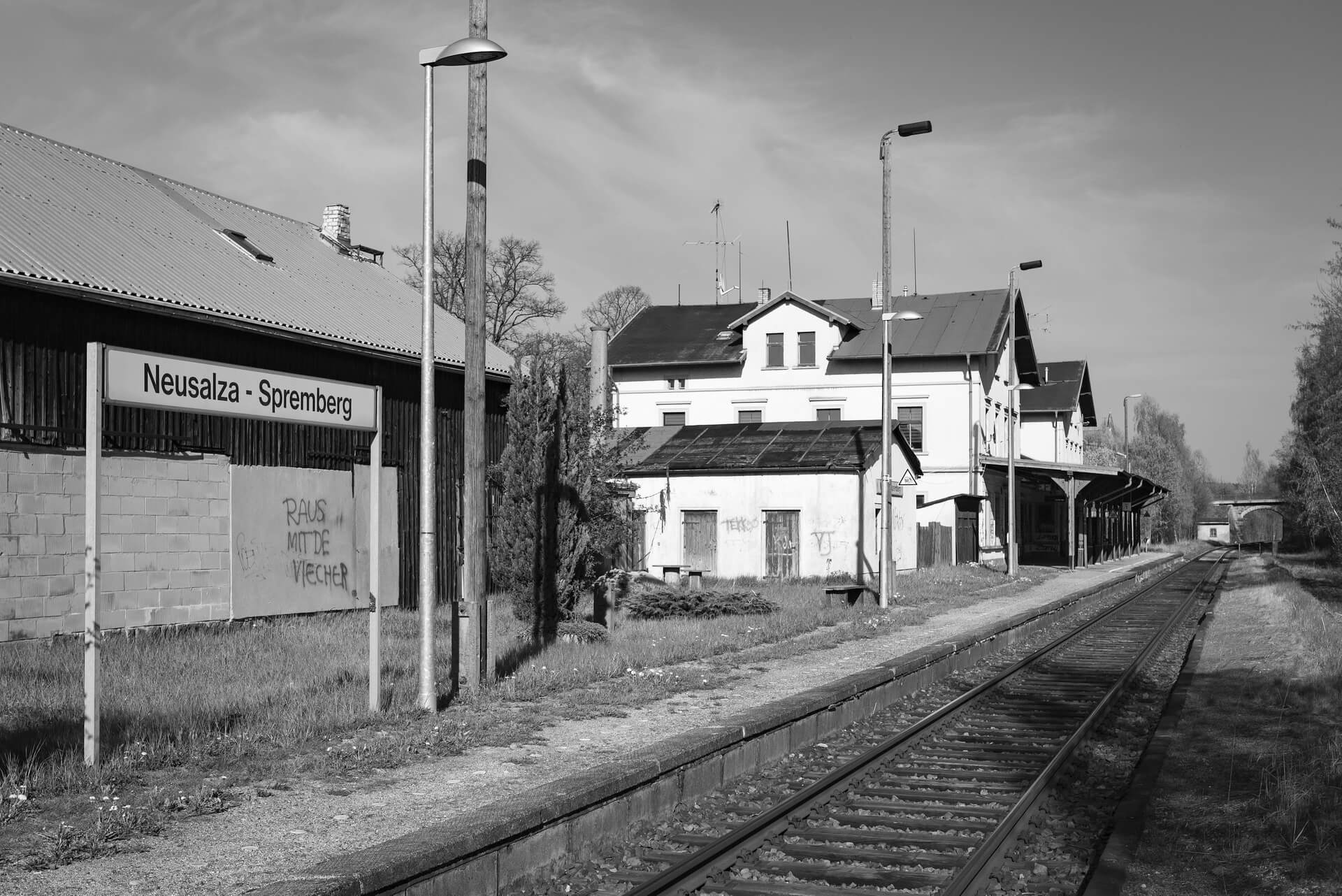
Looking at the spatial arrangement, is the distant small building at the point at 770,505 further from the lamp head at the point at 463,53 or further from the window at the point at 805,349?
the lamp head at the point at 463,53

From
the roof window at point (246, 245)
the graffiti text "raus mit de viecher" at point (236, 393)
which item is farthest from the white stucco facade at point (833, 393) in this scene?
the graffiti text "raus mit de viecher" at point (236, 393)

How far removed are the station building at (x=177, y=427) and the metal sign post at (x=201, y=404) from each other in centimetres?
42

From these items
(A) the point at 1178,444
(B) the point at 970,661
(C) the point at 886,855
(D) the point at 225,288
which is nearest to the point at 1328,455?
(B) the point at 970,661

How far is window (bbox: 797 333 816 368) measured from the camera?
5244 centimetres

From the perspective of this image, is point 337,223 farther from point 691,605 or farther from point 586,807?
point 586,807

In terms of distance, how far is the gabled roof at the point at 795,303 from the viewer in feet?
170

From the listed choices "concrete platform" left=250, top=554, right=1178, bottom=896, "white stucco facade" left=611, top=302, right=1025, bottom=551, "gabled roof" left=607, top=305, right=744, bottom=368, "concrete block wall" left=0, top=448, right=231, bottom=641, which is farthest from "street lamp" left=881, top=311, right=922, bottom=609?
"gabled roof" left=607, top=305, right=744, bottom=368

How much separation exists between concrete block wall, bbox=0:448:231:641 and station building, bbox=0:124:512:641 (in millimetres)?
27

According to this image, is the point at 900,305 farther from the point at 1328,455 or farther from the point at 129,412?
the point at 129,412

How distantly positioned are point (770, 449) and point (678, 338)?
21.9 metres

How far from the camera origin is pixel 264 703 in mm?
11273

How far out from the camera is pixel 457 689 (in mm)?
11977

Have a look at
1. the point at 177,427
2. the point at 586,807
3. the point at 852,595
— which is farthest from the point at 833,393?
the point at 586,807

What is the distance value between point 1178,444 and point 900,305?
3675 inches
